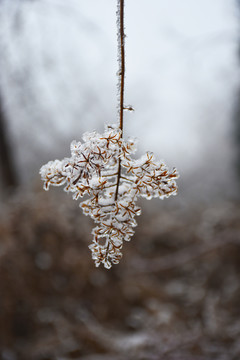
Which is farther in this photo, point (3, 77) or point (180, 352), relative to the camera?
point (3, 77)

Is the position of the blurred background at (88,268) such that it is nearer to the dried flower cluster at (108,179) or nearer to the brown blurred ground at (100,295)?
the brown blurred ground at (100,295)

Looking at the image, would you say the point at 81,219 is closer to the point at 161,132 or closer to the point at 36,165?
the point at 36,165

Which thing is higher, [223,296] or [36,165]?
[36,165]

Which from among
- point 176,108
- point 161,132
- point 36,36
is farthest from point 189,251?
point 161,132


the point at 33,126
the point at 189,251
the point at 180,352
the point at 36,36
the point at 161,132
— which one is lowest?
the point at 180,352

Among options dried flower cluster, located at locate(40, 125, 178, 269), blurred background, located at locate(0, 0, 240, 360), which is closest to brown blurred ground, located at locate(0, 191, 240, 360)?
blurred background, located at locate(0, 0, 240, 360)

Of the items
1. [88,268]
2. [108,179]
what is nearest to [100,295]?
[88,268]

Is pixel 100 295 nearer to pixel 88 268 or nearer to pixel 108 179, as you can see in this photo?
pixel 88 268
